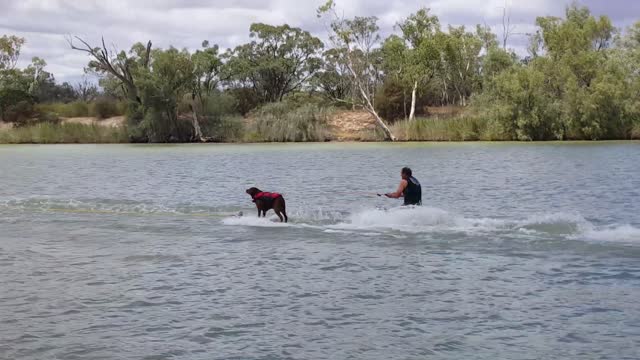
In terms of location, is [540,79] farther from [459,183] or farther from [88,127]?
[88,127]

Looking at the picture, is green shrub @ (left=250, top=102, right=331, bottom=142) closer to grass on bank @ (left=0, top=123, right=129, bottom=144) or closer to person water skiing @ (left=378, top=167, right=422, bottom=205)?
grass on bank @ (left=0, top=123, right=129, bottom=144)

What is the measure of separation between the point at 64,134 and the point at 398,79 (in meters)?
34.0

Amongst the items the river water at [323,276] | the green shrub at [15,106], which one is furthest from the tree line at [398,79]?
the river water at [323,276]

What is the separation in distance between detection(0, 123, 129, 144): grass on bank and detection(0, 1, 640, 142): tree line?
7.79 ft

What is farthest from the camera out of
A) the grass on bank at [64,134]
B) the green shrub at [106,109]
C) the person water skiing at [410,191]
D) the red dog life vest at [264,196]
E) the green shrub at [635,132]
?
the green shrub at [106,109]

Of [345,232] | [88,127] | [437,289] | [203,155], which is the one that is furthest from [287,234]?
[88,127]

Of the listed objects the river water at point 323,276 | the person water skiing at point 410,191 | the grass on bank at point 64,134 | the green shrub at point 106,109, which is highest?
the green shrub at point 106,109

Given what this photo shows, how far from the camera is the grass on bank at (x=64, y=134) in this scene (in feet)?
269

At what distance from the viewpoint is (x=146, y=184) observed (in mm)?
34781

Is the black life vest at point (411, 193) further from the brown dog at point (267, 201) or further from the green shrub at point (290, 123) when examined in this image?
the green shrub at point (290, 123)

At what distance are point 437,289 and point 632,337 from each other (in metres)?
3.44

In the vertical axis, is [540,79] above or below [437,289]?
above

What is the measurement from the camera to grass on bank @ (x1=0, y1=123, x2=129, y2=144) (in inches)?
3231

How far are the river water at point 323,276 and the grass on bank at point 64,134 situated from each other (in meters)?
52.7
